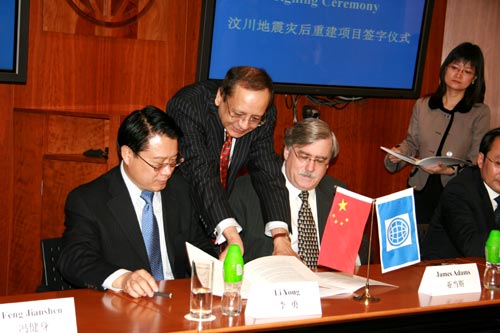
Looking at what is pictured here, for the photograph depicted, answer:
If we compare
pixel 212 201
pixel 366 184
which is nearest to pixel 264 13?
pixel 366 184

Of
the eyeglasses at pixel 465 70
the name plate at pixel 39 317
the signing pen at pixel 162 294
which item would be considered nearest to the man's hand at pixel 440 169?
the eyeglasses at pixel 465 70

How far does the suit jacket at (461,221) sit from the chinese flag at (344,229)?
1021 mm

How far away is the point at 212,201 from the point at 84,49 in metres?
1.70

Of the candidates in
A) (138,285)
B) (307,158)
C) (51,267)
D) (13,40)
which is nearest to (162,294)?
(138,285)

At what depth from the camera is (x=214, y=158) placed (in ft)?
11.3

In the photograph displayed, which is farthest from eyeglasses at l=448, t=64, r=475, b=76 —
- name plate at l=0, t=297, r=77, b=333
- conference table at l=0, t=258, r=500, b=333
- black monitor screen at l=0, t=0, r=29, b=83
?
name plate at l=0, t=297, r=77, b=333

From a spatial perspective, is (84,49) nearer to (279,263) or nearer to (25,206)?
(25,206)

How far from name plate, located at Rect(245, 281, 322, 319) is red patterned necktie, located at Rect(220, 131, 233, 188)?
1119 millimetres

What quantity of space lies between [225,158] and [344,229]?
34.9 inches

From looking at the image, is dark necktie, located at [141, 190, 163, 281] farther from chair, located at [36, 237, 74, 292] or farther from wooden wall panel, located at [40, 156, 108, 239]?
wooden wall panel, located at [40, 156, 108, 239]

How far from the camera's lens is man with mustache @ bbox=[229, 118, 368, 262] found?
3.48m

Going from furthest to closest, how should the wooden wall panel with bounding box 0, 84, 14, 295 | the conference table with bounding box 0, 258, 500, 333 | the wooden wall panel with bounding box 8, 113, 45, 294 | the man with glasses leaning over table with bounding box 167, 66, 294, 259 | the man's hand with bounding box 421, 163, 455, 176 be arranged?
the man's hand with bounding box 421, 163, 455, 176 → the wooden wall panel with bounding box 8, 113, 45, 294 → the wooden wall panel with bounding box 0, 84, 14, 295 → the man with glasses leaning over table with bounding box 167, 66, 294, 259 → the conference table with bounding box 0, 258, 500, 333

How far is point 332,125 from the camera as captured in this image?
5609 mm

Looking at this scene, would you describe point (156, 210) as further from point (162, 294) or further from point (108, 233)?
point (162, 294)
